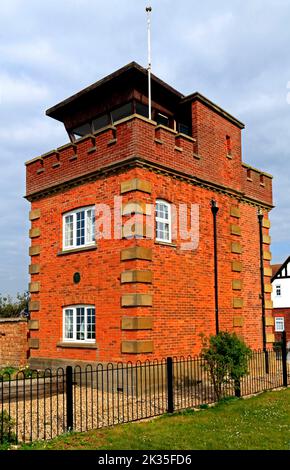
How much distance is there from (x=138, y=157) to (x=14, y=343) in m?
9.70

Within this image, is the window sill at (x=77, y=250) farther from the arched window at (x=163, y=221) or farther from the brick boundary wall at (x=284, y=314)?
the brick boundary wall at (x=284, y=314)

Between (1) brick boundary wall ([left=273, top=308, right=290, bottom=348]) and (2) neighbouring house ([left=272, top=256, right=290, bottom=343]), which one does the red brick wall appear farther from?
(2) neighbouring house ([left=272, top=256, right=290, bottom=343])

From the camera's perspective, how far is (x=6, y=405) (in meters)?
11.8

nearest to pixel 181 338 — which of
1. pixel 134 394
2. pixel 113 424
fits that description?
pixel 134 394

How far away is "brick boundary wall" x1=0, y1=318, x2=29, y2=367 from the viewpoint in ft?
59.8

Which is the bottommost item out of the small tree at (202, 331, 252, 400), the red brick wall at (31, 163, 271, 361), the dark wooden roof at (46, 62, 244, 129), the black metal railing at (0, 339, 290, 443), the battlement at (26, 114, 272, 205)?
the black metal railing at (0, 339, 290, 443)

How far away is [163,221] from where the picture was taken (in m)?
14.6

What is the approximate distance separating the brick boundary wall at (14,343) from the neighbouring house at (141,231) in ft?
4.69

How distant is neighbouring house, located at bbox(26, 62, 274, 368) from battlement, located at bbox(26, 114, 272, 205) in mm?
49

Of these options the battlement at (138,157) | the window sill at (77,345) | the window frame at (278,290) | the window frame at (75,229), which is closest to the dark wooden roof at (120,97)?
the battlement at (138,157)

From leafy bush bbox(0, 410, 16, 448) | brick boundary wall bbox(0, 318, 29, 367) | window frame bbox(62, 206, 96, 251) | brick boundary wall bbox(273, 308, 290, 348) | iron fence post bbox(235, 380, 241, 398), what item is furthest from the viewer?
brick boundary wall bbox(273, 308, 290, 348)

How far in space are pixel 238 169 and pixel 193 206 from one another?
346 centimetres

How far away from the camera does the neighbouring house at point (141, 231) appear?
1370 centimetres

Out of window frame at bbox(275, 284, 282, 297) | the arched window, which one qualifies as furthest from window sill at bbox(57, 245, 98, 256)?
window frame at bbox(275, 284, 282, 297)
